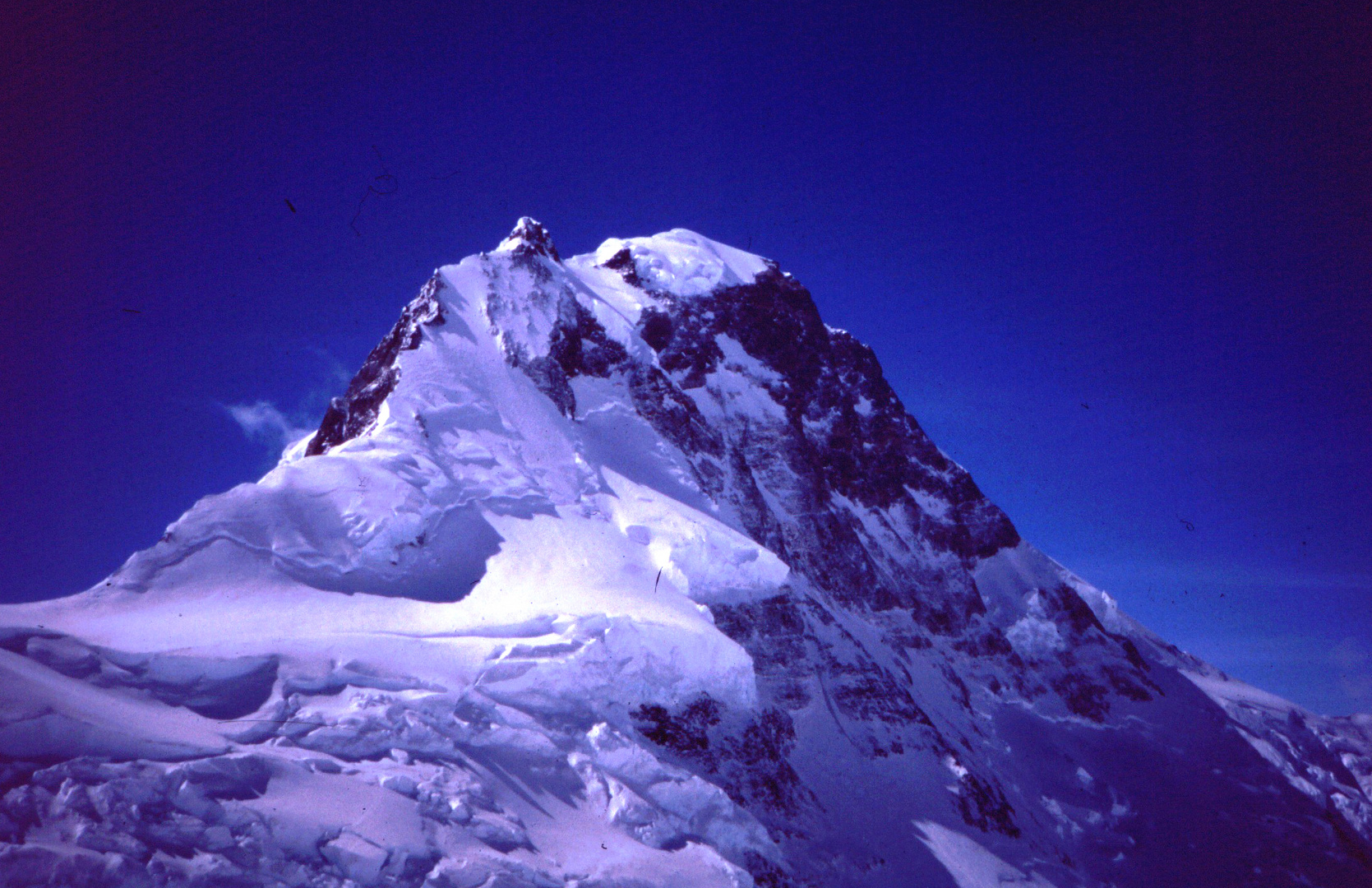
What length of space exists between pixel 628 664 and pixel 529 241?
36.7m

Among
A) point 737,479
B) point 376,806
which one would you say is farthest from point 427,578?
point 737,479

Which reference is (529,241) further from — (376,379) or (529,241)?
(376,379)

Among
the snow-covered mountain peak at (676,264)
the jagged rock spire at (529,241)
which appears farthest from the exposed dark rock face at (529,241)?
the snow-covered mountain peak at (676,264)

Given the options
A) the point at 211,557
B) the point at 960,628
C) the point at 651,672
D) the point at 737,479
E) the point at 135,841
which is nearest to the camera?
the point at 135,841

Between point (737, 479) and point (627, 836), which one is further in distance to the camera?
point (737, 479)

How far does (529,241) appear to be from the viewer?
59.9 metres

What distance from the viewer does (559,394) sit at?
51812 millimetres

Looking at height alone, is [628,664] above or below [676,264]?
below

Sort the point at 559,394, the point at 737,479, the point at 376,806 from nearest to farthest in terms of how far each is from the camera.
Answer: the point at 376,806 → the point at 559,394 → the point at 737,479

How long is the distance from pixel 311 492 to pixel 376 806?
1819 centimetres

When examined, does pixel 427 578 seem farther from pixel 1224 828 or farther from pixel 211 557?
pixel 1224 828

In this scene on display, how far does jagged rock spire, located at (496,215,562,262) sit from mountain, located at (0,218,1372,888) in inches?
11.2

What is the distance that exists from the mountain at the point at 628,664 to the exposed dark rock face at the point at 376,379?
39 centimetres

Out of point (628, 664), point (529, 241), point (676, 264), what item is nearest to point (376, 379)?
point (529, 241)
